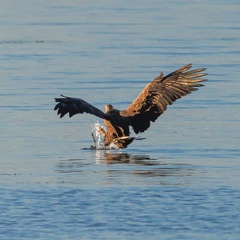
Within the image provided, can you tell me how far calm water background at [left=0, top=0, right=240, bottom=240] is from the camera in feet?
34.1

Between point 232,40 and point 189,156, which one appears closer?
point 189,156

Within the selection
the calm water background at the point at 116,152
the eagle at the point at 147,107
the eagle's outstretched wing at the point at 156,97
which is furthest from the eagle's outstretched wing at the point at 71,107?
the eagle's outstretched wing at the point at 156,97

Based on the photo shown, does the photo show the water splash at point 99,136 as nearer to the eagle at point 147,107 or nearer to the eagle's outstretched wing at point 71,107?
the eagle at point 147,107

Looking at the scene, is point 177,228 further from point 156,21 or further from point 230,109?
point 156,21

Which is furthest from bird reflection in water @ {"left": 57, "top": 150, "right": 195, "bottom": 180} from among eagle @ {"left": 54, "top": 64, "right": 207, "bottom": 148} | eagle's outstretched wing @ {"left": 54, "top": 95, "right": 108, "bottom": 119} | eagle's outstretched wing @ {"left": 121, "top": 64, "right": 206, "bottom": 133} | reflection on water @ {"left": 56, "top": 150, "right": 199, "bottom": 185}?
eagle's outstretched wing @ {"left": 121, "top": 64, "right": 206, "bottom": 133}

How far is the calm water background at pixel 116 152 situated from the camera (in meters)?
10.4

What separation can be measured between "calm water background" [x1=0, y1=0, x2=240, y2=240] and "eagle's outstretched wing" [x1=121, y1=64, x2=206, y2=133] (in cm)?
25

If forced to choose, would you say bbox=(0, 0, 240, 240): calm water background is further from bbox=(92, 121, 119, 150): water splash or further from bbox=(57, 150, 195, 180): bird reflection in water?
bbox=(92, 121, 119, 150): water splash

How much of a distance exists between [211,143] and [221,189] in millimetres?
2700

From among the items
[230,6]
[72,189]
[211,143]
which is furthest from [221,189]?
[230,6]

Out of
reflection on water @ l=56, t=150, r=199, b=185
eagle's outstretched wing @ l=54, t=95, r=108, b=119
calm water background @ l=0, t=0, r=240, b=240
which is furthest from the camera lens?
eagle's outstretched wing @ l=54, t=95, r=108, b=119

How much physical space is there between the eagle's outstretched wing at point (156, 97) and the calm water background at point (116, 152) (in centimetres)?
25

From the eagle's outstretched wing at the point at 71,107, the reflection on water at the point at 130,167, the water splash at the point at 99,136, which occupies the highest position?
the eagle's outstretched wing at the point at 71,107

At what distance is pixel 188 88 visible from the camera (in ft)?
49.0
